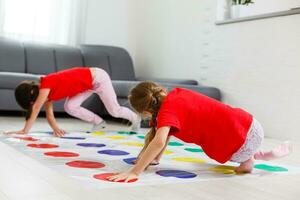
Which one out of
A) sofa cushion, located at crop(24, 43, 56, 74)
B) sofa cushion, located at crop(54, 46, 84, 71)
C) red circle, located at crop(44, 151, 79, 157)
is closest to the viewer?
red circle, located at crop(44, 151, 79, 157)

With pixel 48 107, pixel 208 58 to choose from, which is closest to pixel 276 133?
pixel 208 58

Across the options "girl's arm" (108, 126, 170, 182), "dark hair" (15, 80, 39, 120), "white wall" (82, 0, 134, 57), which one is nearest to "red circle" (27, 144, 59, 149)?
"dark hair" (15, 80, 39, 120)

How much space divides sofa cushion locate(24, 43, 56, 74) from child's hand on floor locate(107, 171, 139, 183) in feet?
10.3

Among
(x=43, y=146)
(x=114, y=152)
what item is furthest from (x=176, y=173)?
(x=43, y=146)

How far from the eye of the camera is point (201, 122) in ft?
5.54

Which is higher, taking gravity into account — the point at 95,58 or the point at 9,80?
the point at 95,58

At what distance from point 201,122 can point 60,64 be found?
3.11m

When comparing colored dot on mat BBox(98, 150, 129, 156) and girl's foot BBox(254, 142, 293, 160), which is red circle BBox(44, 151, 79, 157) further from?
girl's foot BBox(254, 142, 293, 160)

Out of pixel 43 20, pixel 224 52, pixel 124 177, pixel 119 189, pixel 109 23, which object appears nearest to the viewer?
pixel 119 189

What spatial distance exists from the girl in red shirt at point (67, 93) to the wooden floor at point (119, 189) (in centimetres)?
88

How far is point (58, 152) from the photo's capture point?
196 cm

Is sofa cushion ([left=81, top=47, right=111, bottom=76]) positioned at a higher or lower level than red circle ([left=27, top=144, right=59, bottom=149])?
higher

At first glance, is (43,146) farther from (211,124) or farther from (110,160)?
(211,124)

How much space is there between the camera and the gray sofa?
365cm
